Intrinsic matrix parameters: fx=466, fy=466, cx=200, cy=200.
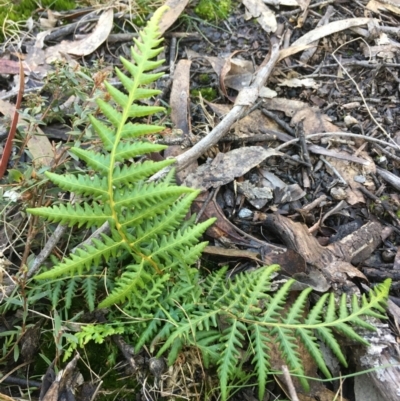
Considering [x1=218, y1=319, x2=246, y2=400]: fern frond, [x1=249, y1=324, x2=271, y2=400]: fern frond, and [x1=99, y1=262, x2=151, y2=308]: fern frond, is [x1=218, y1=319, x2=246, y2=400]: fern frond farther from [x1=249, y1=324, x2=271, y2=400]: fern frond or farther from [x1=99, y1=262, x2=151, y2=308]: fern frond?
[x1=99, y1=262, x2=151, y2=308]: fern frond

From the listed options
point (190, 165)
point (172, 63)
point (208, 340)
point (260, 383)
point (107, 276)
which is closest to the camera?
point (260, 383)

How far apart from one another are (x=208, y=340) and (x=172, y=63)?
7.10 feet

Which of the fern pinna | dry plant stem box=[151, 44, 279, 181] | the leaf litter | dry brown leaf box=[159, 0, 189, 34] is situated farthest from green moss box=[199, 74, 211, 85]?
the fern pinna

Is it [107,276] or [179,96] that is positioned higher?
[179,96]

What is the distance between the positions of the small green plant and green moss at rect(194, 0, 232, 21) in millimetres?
1825

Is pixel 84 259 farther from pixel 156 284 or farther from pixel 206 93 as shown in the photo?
pixel 206 93

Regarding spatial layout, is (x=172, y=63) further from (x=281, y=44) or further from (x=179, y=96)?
(x=281, y=44)

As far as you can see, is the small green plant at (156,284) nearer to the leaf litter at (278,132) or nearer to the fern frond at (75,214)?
the fern frond at (75,214)

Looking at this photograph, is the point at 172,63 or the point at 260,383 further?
the point at 172,63

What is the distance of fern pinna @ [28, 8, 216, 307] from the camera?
205 cm

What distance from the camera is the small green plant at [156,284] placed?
2068 mm

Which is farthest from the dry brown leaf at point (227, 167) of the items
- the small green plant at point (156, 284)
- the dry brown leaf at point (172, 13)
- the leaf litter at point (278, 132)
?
the dry brown leaf at point (172, 13)

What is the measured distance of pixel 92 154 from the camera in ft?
6.90

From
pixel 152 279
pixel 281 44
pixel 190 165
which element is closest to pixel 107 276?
pixel 152 279
